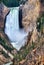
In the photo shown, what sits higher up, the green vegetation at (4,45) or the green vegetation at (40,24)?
the green vegetation at (40,24)

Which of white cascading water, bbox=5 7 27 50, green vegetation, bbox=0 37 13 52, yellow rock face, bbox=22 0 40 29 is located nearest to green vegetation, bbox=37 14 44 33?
yellow rock face, bbox=22 0 40 29

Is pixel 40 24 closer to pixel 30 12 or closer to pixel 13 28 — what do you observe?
pixel 30 12

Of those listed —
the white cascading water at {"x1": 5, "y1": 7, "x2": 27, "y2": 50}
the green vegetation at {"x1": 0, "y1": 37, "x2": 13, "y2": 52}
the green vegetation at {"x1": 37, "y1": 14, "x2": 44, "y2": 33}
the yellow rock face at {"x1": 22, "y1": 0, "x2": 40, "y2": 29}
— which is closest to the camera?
the green vegetation at {"x1": 37, "y1": 14, "x2": 44, "y2": 33}

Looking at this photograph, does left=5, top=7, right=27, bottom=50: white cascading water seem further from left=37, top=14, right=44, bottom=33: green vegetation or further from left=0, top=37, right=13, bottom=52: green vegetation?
left=37, top=14, right=44, bottom=33: green vegetation

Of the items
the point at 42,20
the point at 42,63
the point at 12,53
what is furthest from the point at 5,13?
the point at 42,63

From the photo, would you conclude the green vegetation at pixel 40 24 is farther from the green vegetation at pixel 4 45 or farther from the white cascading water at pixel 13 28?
the white cascading water at pixel 13 28

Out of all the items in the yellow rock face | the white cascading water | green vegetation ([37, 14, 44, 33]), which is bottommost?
the white cascading water

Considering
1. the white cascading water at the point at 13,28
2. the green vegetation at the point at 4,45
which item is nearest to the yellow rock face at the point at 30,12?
the white cascading water at the point at 13,28

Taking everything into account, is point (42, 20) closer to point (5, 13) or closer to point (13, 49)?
point (13, 49)

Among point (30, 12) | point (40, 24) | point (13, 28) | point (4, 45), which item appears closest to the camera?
point (40, 24)

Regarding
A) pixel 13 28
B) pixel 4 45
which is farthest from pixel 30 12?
pixel 4 45

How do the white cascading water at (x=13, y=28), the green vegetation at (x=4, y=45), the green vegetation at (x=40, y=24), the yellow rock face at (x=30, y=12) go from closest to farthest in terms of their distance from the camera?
the green vegetation at (x=40, y=24), the yellow rock face at (x=30, y=12), the green vegetation at (x=4, y=45), the white cascading water at (x=13, y=28)
